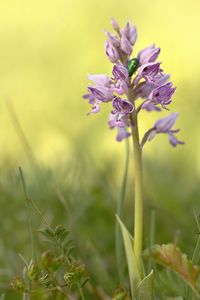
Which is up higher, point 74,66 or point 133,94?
point 133,94

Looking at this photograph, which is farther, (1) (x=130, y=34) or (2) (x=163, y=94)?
(1) (x=130, y=34)

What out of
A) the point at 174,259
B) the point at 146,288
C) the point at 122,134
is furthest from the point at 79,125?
the point at 174,259

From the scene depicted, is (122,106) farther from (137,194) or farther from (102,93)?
(137,194)

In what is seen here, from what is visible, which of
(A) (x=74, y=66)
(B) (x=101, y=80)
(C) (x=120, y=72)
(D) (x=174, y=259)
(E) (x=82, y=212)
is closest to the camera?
(D) (x=174, y=259)

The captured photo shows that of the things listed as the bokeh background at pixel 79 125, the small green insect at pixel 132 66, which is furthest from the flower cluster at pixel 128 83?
the bokeh background at pixel 79 125

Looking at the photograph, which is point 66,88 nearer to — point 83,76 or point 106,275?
point 83,76

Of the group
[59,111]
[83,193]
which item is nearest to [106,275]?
[83,193]
